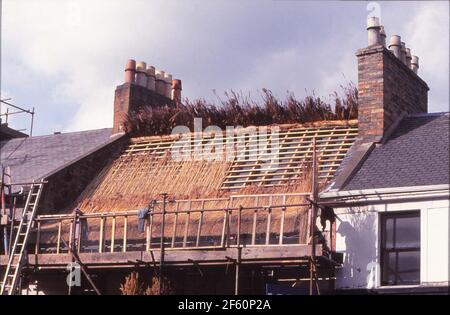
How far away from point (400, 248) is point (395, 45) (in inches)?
273

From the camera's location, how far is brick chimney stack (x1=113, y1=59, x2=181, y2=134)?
25.1 metres

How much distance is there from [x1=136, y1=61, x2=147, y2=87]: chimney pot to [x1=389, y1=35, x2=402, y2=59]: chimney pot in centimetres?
706

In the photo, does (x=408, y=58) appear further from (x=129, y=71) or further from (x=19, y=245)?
(x=19, y=245)

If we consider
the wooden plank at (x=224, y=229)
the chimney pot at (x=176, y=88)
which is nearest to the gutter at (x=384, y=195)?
the wooden plank at (x=224, y=229)

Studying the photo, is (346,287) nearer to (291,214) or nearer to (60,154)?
(291,214)

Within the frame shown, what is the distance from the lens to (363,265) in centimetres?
1736

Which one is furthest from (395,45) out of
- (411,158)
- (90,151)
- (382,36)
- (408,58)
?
(90,151)

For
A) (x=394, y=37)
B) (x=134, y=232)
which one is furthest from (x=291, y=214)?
(x=394, y=37)

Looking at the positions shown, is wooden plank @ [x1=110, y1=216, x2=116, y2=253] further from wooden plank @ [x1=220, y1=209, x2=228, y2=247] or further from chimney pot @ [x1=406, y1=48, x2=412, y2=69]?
chimney pot @ [x1=406, y1=48, x2=412, y2=69]

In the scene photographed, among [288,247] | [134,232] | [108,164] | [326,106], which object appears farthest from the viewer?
[108,164]

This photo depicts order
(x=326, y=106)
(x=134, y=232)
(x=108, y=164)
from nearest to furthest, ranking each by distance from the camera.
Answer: (x=134, y=232) < (x=326, y=106) < (x=108, y=164)

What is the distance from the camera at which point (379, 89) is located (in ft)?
66.1

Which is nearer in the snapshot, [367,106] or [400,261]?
[400,261]

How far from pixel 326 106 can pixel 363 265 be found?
5.27 metres
